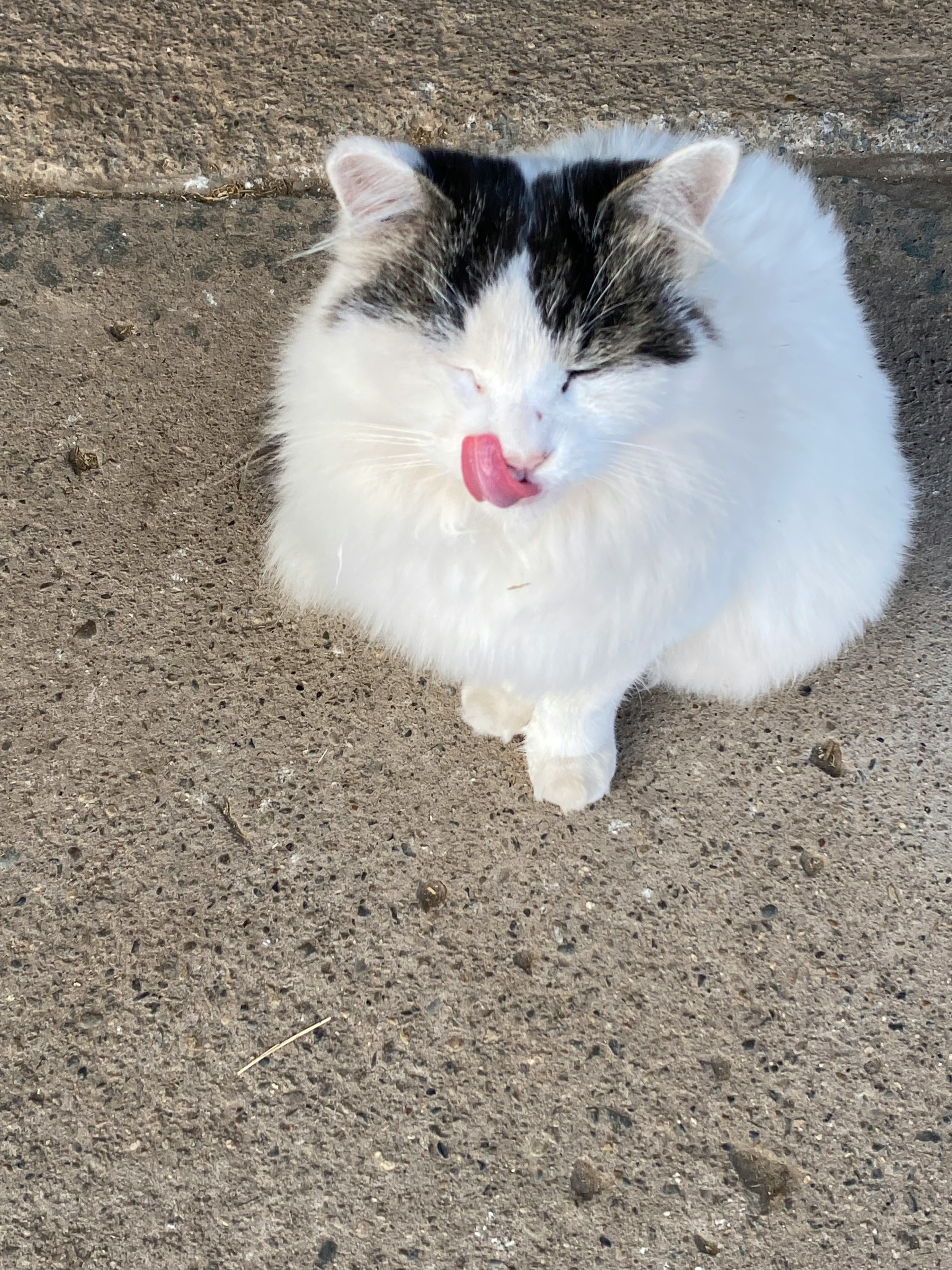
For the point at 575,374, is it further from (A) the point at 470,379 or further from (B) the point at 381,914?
(B) the point at 381,914

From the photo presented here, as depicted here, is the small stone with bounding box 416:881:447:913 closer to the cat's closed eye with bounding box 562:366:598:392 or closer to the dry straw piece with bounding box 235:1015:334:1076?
the dry straw piece with bounding box 235:1015:334:1076

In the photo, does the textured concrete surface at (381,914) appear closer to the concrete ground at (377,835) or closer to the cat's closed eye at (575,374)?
the concrete ground at (377,835)

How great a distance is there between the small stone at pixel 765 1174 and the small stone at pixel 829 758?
964 mm

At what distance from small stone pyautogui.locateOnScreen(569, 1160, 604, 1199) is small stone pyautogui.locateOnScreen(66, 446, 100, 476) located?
2.34 meters

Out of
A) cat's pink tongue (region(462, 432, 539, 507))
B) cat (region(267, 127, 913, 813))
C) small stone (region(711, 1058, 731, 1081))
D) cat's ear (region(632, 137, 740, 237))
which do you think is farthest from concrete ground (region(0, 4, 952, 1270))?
cat's ear (region(632, 137, 740, 237))

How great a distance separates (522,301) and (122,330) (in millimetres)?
1889

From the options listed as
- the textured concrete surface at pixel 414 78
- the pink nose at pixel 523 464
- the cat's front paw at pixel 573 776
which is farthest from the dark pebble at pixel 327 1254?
the textured concrete surface at pixel 414 78

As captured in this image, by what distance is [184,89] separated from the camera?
9.37 ft

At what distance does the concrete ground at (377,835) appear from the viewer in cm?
201

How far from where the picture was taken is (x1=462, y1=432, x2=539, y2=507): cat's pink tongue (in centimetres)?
122

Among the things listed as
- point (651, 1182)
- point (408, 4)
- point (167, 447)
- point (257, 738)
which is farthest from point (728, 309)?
point (408, 4)

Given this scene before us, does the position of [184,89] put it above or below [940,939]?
above

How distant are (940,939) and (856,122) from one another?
2605 mm

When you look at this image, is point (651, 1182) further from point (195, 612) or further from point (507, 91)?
point (507, 91)
